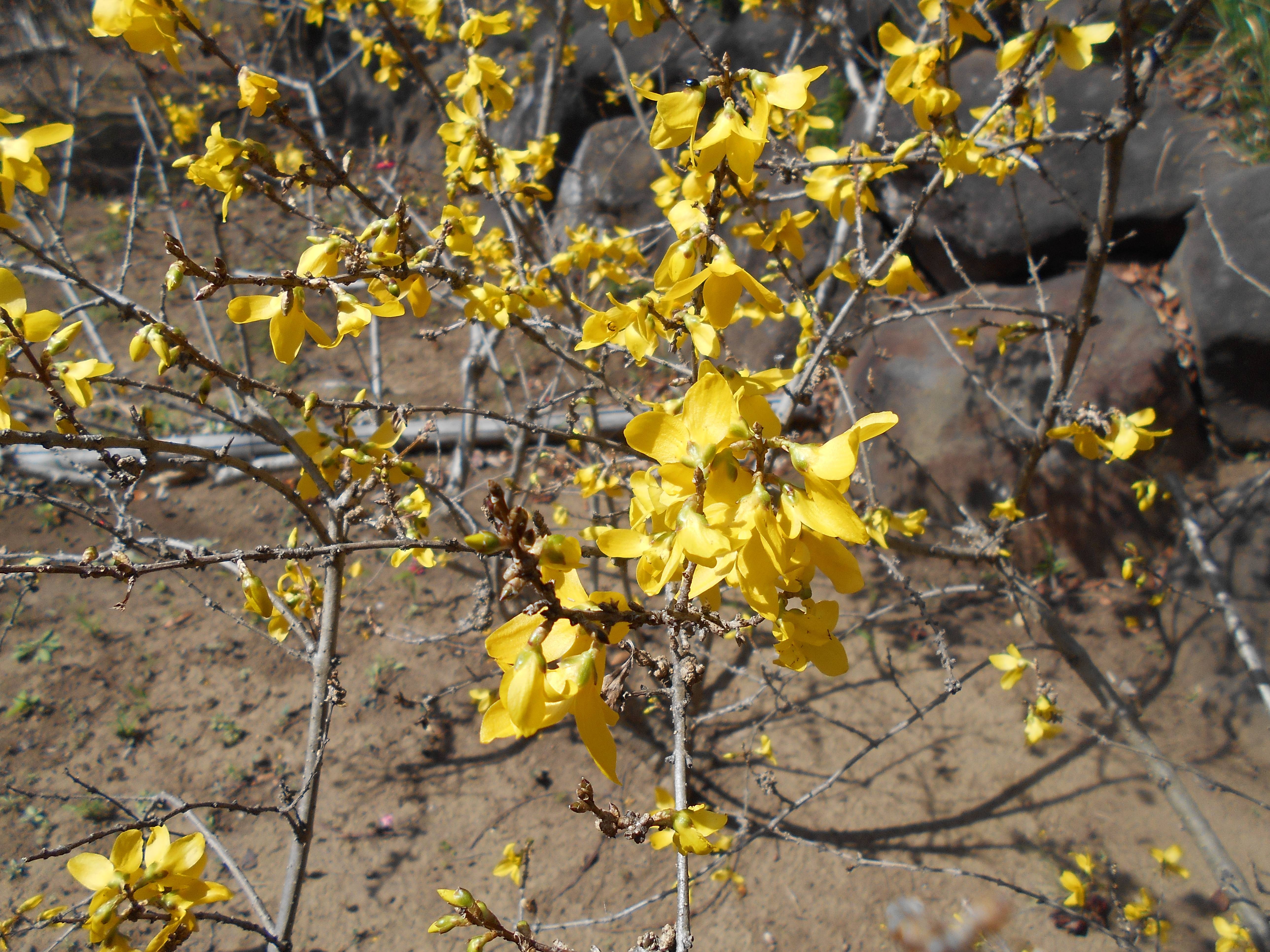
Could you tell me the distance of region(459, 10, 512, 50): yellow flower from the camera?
66.9 inches

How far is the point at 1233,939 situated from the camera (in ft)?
6.78

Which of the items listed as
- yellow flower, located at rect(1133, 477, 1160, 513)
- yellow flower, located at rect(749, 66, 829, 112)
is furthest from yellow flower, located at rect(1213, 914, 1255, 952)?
yellow flower, located at rect(749, 66, 829, 112)

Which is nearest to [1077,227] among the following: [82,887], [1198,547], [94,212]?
[1198,547]

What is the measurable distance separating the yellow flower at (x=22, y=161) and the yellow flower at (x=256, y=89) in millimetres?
345

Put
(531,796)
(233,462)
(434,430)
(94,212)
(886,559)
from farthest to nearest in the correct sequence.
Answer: (94,212), (531,796), (886,559), (434,430), (233,462)

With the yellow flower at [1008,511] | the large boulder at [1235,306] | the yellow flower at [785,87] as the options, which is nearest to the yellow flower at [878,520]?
the yellow flower at [1008,511]

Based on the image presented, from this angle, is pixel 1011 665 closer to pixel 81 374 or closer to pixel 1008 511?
pixel 1008 511

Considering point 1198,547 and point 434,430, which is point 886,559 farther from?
point 1198,547

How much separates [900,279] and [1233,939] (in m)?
2.38

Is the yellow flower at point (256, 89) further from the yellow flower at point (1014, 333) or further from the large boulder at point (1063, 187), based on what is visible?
the large boulder at point (1063, 187)

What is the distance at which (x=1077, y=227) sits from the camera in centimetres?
408

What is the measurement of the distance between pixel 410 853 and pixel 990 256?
4852 millimetres

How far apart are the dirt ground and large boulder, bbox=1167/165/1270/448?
0.37 metres

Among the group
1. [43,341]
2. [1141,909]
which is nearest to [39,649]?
[43,341]
